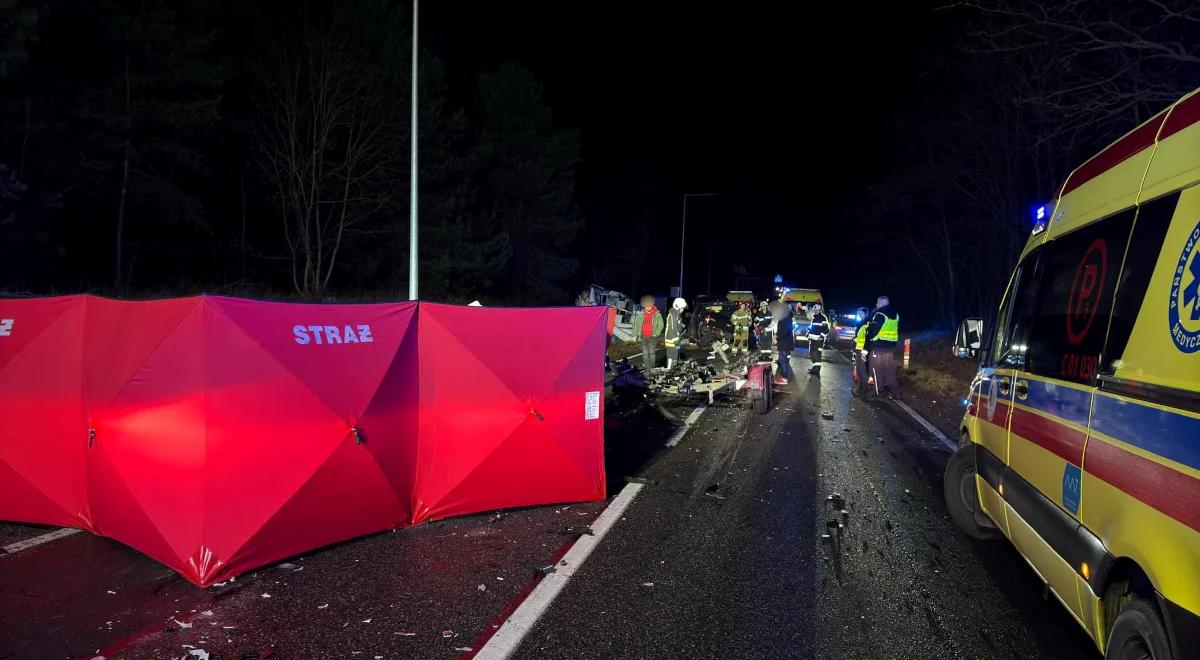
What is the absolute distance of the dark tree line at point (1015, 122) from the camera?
991 centimetres

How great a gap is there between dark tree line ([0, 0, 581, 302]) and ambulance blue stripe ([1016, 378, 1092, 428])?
15.6 meters

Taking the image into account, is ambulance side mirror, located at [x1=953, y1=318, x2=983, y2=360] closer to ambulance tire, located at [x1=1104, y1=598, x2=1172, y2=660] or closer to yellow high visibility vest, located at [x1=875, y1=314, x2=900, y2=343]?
ambulance tire, located at [x1=1104, y1=598, x2=1172, y2=660]

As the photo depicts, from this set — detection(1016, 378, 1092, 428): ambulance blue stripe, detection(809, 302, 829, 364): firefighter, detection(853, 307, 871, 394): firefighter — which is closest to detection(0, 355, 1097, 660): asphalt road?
detection(1016, 378, 1092, 428): ambulance blue stripe

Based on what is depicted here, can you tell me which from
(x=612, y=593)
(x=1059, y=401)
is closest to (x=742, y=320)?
(x=612, y=593)

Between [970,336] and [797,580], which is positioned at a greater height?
[970,336]

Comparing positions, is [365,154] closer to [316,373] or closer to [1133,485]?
[316,373]

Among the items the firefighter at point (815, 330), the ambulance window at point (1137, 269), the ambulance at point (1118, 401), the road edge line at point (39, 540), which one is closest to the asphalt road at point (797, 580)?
the ambulance at point (1118, 401)

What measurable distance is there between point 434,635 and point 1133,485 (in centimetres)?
322

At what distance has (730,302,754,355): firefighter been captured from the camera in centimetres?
1619

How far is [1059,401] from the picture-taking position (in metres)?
3.45

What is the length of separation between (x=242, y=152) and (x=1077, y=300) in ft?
80.2

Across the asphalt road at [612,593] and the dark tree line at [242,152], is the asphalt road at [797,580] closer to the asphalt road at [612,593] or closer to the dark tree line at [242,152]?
the asphalt road at [612,593]

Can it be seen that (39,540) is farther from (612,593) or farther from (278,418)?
(612,593)

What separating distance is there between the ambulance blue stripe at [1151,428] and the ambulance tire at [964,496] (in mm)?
2651
